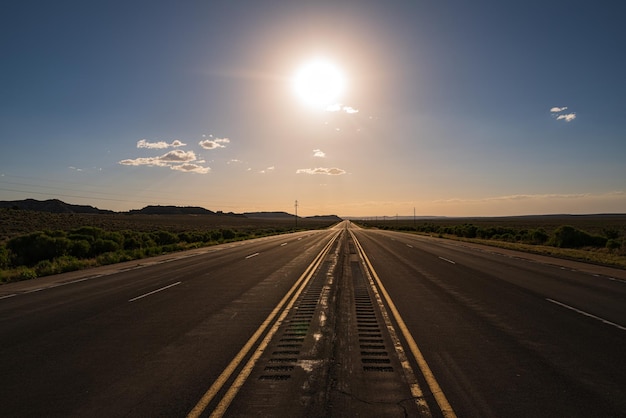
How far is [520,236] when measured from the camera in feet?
145

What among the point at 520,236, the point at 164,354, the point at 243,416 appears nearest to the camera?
the point at 243,416

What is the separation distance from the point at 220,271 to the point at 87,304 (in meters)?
7.31

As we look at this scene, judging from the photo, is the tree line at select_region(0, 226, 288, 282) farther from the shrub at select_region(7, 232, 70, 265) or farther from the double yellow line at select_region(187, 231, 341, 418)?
the double yellow line at select_region(187, 231, 341, 418)

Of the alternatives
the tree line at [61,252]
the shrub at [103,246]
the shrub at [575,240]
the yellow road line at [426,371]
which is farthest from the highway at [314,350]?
the shrub at [575,240]

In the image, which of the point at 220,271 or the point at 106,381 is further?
the point at 220,271

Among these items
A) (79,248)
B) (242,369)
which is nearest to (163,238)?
(79,248)

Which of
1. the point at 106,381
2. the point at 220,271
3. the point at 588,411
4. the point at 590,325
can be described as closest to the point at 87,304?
the point at 106,381

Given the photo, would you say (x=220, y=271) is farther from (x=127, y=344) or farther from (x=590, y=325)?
(x=590, y=325)

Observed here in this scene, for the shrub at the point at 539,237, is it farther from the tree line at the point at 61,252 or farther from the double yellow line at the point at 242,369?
the double yellow line at the point at 242,369

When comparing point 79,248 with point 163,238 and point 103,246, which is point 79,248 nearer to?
point 103,246

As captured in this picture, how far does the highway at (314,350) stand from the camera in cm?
478

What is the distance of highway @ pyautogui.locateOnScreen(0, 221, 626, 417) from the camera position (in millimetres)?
4781

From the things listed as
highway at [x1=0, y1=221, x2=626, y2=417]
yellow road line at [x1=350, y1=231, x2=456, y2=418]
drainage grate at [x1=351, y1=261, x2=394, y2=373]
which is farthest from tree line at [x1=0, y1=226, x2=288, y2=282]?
yellow road line at [x1=350, y1=231, x2=456, y2=418]

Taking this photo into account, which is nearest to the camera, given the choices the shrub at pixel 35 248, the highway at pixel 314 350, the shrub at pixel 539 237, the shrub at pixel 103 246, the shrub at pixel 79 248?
the highway at pixel 314 350
